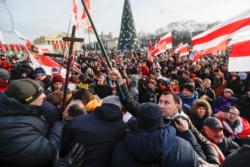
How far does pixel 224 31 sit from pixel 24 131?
393cm

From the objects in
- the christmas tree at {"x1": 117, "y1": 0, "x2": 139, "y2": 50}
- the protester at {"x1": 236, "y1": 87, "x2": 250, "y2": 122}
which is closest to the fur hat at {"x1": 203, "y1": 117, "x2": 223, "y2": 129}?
the protester at {"x1": 236, "y1": 87, "x2": 250, "y2": 122}

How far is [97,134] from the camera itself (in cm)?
225

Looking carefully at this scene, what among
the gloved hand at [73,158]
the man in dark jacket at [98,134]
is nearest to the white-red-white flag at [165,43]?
the man in dark jacket at [98,134]

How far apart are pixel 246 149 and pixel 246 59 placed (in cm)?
324

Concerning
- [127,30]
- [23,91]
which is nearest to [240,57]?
[23,91]

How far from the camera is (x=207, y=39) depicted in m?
5.22

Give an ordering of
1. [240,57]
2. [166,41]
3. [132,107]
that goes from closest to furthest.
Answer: [132,107] → [240,57] → [166,41]

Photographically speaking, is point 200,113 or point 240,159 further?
point 200,113

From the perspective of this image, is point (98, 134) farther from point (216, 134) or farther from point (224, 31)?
point (224, 31)

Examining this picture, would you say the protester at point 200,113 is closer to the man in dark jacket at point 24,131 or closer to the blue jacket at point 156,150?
the blue jacket at point 156,150

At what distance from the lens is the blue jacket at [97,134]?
88.0 inches

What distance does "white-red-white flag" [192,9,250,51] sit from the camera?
4.21 meters

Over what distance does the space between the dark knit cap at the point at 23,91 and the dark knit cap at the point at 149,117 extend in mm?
870

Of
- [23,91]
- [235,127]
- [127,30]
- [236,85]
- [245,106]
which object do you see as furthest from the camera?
[127,30]
